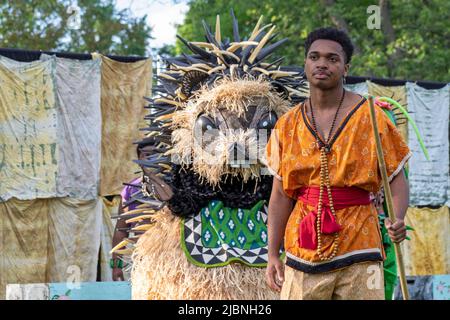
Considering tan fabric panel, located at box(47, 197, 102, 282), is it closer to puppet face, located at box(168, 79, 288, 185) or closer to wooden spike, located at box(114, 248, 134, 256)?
wooden spike, located at box(114, 248, 134, 256)

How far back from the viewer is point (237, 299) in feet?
19.1

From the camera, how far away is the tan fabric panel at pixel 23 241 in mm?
10922

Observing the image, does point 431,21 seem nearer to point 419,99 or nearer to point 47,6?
point 419,99

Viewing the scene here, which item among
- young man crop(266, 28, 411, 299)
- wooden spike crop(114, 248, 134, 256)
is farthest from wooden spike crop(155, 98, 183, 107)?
young man crop(266, 28, 411, 299)

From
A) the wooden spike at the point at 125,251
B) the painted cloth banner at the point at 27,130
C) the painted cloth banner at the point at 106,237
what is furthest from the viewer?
the painted cloth banner at the point at 106,237

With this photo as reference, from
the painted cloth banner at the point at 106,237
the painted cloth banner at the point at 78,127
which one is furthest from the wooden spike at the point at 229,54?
the painted cloth banner at the point at 106,237

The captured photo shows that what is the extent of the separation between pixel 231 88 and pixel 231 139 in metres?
Answer: 0.40

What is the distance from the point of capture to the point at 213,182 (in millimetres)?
6035

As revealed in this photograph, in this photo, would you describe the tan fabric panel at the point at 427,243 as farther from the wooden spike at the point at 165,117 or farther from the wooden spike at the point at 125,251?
the wooden spike at the point at 165,117

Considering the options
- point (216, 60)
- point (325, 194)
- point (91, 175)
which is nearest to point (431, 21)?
point (91, 175)

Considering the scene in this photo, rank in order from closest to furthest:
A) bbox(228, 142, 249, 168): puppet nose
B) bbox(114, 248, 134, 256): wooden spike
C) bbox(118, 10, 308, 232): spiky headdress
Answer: bbox(228, 142, 249, 168): puppet nose < bbox(118, 10, 308, 232): spiky headdress < bbox(114, 248, 134, 256): wooden spike

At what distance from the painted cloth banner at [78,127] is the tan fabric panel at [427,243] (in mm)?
4974

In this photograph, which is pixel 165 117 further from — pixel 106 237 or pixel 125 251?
pixel 106 237

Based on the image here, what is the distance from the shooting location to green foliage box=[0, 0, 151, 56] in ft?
63.6
